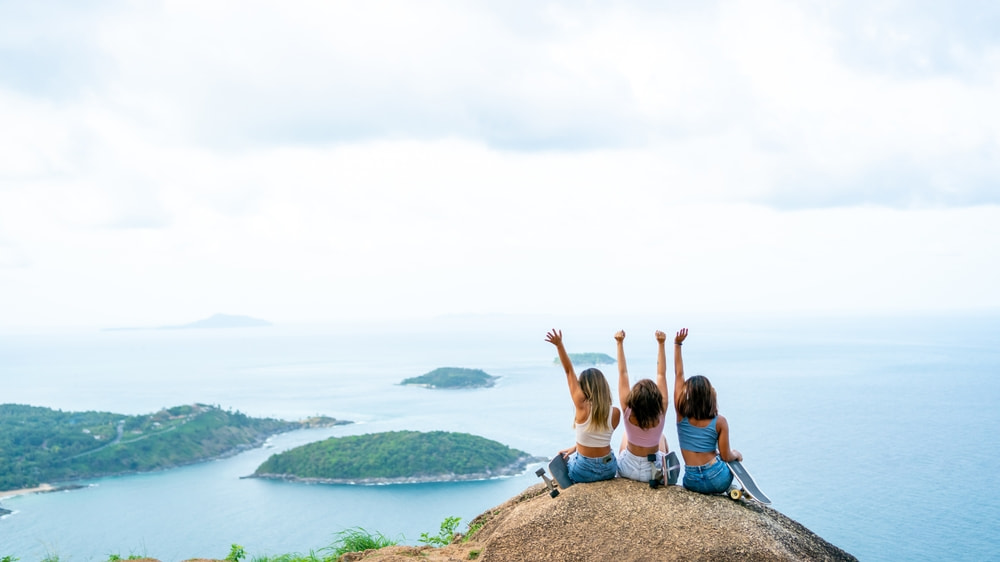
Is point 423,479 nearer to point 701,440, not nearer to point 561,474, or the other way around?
point 561,474

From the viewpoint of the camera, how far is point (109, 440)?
8038 centimetres

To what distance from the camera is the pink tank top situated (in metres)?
6.24

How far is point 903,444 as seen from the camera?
228 ft

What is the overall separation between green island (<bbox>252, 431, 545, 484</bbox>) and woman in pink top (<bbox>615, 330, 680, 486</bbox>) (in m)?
63.3

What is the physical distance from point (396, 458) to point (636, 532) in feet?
223

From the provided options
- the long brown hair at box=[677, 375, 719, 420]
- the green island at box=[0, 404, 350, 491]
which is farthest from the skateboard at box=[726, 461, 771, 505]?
the green island at box=[0, 404, 350, 491]

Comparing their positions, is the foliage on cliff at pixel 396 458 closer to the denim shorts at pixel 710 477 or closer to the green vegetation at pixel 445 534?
the green vegetation at pixel 445 534

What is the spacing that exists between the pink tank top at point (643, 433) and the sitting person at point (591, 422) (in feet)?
0.38

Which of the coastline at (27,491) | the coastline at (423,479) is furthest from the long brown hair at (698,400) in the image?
the coastline at (27,491)

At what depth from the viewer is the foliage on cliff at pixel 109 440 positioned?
7281cm

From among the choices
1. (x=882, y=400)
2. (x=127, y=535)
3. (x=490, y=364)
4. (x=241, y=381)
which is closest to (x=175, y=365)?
(x=241, y=381)

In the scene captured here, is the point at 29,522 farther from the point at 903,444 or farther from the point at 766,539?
the point at 903,444

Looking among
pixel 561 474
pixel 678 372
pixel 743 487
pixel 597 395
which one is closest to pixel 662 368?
pixel 678 372

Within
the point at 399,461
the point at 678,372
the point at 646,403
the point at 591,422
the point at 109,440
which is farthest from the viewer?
the point at 109,440
